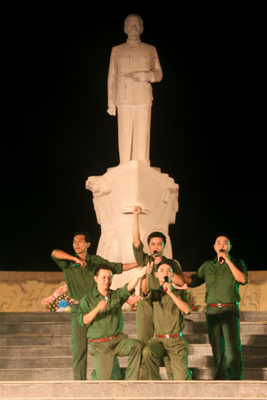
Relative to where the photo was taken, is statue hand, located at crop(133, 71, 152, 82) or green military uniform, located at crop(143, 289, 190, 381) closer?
green military uniform, located at crop(143, 289, 190, 381)

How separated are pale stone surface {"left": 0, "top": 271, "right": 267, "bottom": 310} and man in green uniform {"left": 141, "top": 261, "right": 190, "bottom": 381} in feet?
21.9

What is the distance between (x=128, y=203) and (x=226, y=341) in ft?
12.3

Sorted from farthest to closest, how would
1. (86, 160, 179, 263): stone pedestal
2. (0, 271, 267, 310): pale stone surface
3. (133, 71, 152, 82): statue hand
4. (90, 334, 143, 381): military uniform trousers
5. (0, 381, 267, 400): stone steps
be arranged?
(0, 271, 267, 310): pale stone surface < (133, 71, 152, 82): statue hand < (86, 160, 179, 263): stone pedestal < (90, 334, 143, 381): military uniform trousers < (0, 381, 267, 400): stone steps

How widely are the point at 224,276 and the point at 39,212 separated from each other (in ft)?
25.0

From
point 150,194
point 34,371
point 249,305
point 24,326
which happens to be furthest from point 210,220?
point 34,371

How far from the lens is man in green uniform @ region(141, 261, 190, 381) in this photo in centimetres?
551

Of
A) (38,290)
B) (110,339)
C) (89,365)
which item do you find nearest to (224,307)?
(110,339)

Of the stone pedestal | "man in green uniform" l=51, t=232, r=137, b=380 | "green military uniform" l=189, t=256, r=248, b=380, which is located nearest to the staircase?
"green military uniform" l=189, t=256, r=248, b=380

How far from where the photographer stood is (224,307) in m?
6.25

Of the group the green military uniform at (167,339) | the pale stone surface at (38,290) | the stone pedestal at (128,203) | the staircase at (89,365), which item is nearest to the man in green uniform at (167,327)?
the green military uniform at (167,339)

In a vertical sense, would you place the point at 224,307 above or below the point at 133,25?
below

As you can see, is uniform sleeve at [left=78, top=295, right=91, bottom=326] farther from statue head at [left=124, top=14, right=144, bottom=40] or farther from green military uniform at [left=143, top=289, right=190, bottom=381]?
statue head at [left=124, top=14, right=144, bottom=40]

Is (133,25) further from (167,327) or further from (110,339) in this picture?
(110,339)

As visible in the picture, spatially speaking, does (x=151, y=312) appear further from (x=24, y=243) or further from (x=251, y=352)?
(x=24, y=243)
